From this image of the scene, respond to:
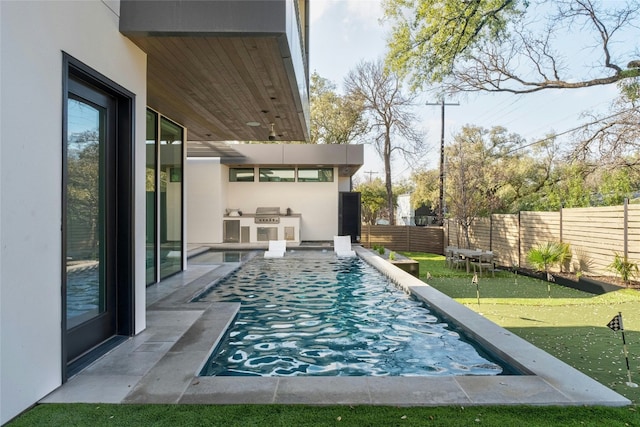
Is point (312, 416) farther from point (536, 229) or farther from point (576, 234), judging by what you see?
point (536, 229)

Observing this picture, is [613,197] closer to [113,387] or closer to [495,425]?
[495,425]

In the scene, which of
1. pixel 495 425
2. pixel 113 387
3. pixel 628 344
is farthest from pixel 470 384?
pixel 628 344

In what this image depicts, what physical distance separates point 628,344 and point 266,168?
1450 cm

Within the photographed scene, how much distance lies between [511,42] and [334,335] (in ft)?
29.7

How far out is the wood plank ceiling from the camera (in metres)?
4.21

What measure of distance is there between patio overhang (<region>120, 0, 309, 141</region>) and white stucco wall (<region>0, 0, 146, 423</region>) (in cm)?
77

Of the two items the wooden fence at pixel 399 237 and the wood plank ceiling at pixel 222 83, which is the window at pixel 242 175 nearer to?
the wooden fence at pixel 399 237

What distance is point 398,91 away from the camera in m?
23.7

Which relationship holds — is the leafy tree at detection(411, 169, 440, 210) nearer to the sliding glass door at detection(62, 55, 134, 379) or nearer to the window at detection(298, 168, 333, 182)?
the window at detection(298, 168, 333, 182)

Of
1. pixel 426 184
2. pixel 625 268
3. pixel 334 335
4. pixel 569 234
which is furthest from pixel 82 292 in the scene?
pixel 426 184

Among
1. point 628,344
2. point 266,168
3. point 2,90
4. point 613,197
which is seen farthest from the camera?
point 266,168

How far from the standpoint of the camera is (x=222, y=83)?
17.7ft

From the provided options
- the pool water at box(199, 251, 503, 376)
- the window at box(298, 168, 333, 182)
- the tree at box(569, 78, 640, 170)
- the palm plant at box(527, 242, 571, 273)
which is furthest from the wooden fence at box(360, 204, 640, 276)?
the window at box(298, 168, 333, 182)

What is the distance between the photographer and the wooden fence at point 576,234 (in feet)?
26.7
